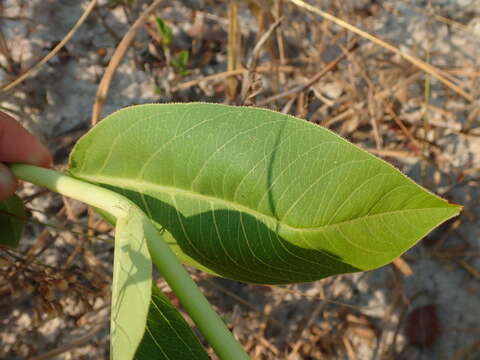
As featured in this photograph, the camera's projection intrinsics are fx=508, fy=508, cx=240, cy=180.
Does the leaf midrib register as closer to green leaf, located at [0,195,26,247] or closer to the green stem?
the green stem

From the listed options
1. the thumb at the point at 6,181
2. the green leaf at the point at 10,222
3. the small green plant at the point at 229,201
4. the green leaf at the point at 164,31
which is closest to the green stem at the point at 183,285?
the small green plant at the point at 229,201

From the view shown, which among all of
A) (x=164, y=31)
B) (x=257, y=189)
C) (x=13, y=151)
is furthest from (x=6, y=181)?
(x=164, y=31)

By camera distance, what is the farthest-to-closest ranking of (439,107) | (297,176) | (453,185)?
(439,107)
(453,185)
(297,176)

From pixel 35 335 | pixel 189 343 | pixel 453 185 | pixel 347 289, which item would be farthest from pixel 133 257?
pixel 453 185

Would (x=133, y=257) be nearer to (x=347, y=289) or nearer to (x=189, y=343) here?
(x=189, y=343)

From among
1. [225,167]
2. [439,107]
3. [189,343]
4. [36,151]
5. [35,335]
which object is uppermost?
[439,107]

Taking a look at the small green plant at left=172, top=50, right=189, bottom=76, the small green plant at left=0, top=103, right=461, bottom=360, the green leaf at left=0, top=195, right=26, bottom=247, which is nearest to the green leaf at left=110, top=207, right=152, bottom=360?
the small green plant at left=0, top=103, right=461, bottom=360

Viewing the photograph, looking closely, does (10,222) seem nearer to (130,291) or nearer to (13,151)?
(13,151)
